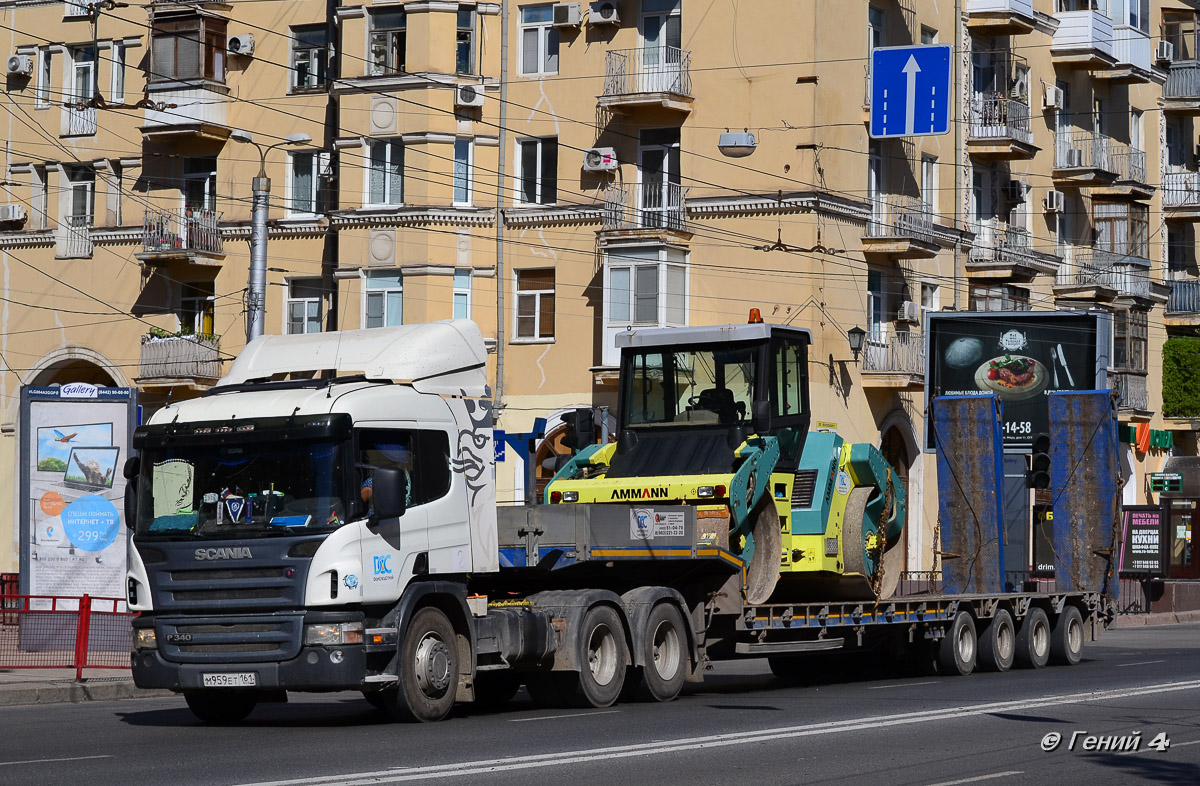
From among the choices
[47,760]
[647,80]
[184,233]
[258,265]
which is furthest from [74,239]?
[47,760]

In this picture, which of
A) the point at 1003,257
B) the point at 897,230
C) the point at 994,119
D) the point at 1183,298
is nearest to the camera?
the point at 897,230

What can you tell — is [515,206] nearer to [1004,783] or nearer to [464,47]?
[464,47]

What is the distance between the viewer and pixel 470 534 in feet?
52.2

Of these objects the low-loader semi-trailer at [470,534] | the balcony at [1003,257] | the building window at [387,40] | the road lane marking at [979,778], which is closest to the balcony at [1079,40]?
the balcony at [1003,257]

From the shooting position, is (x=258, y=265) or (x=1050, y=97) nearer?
(x=258, y=265)

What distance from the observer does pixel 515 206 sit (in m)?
42.6

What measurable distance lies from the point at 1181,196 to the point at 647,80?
78.1 ft

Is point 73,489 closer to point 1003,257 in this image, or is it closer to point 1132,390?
point 1003,257

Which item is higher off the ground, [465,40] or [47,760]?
[465,40]

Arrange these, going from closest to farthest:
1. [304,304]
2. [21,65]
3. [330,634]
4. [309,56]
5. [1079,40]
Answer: [330,634], [304,304], [309,56], [21,65], [1079,40]

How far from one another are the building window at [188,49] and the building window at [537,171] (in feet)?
26.6

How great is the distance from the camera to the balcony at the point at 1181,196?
56.3m

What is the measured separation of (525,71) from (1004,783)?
33.0 metres

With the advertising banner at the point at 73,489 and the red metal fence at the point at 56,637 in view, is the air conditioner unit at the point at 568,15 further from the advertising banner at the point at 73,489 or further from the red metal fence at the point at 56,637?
the red metal fence at the point at 56,637
